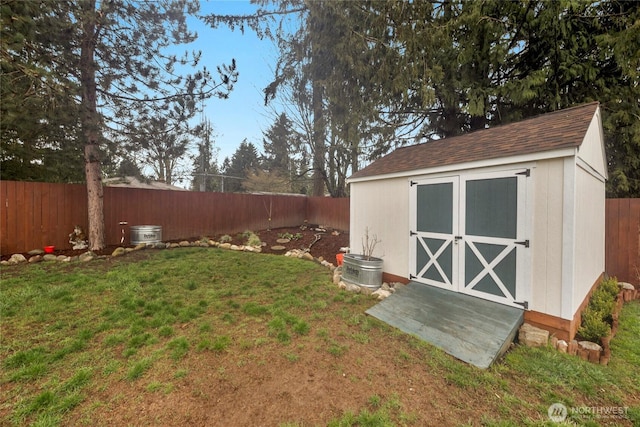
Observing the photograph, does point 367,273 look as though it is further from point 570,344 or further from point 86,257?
point 86,257

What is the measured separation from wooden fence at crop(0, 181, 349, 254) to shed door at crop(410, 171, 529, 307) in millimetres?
6028

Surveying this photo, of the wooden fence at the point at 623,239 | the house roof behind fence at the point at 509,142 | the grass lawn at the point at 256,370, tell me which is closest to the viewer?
the grass lawn at the point at 256,370

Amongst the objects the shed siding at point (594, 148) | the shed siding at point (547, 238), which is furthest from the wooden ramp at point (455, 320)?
the shed siding at point (594, 148)

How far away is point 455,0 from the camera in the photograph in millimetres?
6082

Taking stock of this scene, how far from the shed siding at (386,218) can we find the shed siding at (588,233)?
2.19 metres

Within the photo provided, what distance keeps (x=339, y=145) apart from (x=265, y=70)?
15.8 ft

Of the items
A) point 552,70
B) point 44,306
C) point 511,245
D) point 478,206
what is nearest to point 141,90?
point 44,306

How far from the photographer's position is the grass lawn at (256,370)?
189cm

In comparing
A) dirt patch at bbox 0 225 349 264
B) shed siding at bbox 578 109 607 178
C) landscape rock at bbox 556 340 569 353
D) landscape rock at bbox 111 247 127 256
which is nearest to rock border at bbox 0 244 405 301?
landscape rock at bbox 111 247 127 256

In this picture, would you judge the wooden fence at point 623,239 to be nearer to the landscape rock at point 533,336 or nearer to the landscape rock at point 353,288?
the landscape rock at point 533,336

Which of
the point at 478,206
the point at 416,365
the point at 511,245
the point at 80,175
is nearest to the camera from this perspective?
the point at 416,365

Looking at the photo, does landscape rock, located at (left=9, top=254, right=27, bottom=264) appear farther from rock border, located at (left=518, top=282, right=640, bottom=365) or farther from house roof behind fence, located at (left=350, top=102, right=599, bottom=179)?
rock border, located at (left=518, top=282, right=640, bottom=365)

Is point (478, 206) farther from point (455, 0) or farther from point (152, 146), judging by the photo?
point (152, 146)

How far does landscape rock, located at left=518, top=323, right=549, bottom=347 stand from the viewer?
114 inches
